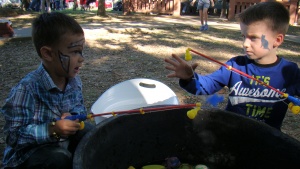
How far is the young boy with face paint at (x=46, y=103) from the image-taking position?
3.62ft

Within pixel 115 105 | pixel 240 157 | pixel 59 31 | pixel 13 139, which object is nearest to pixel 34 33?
pixel 59 31

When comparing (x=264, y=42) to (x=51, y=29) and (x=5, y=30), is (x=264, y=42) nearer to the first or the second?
(x=51, y=29)

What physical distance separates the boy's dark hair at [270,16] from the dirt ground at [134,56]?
89cm

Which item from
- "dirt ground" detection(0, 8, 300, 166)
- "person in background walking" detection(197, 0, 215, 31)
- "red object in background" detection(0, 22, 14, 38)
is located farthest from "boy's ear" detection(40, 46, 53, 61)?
"person in background walking" detection(197, 0, 215, 31)

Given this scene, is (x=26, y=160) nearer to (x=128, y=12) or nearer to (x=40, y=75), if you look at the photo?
(x=40, y=75)

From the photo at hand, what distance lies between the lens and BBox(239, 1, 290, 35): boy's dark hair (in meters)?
1.34

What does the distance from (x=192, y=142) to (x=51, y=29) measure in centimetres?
79

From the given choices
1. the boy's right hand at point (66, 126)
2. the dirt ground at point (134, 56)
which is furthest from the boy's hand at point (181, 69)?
the dirt ground at point (134, 56)

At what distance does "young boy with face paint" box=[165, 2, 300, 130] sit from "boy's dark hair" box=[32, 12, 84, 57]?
0.52 meters

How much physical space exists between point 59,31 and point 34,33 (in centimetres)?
12

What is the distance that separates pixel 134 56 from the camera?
143 inches

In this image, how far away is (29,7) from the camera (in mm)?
11477

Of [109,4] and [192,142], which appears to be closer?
[192,142]

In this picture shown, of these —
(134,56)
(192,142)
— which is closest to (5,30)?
(134,56)
